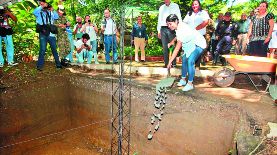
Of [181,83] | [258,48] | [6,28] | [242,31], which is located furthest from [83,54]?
[242,31]

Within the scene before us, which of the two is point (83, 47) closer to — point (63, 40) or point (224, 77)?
point (63, 40)

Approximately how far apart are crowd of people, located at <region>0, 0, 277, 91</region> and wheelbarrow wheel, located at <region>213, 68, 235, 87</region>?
71 cm

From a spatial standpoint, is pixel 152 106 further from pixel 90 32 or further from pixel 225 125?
pixel 90 32

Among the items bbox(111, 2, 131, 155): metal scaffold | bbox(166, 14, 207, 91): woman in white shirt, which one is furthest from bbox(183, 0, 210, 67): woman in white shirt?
bbox(111, 2, 131, 155): metal scaffold

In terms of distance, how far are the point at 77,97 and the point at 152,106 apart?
10.2ft

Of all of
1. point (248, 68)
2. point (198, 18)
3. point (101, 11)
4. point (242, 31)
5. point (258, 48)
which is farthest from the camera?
point (101, 11)

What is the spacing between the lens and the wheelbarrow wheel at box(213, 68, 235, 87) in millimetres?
6504

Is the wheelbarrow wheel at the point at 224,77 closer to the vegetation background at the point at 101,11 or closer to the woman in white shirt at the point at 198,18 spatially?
the woman in white shirt at the point at 198,18

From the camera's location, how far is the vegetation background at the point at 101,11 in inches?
383

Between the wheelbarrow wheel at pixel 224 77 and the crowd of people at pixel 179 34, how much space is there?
713 mm

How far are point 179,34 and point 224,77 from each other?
182 centimetres

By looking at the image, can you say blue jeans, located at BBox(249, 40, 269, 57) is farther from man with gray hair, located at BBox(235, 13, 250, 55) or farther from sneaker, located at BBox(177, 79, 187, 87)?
man with gray hair, located at BBox(235, 13, 250, 55)

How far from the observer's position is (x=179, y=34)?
5746 mm

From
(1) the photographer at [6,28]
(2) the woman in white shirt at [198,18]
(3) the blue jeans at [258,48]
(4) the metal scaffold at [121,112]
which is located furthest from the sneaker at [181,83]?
(1) the photographer at [6,28]
